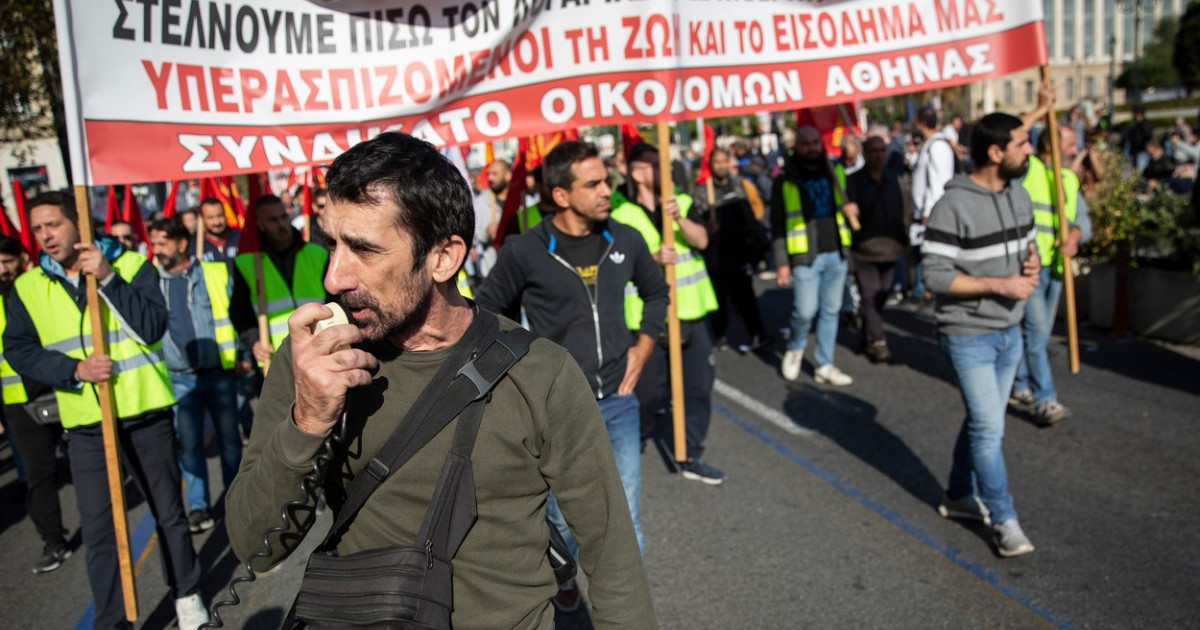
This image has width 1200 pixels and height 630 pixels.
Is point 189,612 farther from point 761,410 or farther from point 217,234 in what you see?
point 761,410

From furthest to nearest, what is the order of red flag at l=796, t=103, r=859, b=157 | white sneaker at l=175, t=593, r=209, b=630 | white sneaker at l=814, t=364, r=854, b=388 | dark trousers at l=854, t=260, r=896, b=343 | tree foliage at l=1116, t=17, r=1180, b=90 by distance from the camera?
tree foliage at l=1116, t=17, r=1180, b=90 < dark trousers at l=854, t=260, r=896, b=343 < red flag at l=796, t=103, r=859, b=157 < white sneaker at l=814, t=364, r=854, b=388 < white sneaker at l=175, t=593, r=209, b=630

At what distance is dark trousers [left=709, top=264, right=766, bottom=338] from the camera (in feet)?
30.7

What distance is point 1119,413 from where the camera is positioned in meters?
6.37

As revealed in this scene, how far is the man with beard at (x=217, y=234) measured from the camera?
7445mm

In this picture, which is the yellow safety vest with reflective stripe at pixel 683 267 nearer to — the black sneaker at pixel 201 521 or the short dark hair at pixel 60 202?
the short dark hair at pixel 60 202

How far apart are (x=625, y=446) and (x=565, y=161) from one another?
128cm

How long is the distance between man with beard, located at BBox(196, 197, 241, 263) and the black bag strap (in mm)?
5323

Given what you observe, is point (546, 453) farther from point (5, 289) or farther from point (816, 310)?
point (816, 310)

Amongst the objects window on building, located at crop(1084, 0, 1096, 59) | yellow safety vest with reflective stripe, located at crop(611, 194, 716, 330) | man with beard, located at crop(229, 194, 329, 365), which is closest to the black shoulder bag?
yellow safety vest with reflective stripe, located at crop(611, 194, 716, 330)

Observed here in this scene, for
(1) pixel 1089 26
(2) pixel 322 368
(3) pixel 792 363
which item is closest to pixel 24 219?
(3) pixel 792 363

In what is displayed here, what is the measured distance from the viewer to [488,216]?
9.50 metres

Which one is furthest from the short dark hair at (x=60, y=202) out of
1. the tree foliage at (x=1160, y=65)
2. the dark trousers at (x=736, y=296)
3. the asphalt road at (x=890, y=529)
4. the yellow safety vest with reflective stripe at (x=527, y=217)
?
the tree foliage at (x=1160, y=65)

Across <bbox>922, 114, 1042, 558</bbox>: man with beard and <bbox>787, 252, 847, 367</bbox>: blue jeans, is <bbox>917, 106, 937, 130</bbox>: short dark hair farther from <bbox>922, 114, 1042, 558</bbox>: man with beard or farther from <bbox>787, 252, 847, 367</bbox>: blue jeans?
<bbox>922, 114, 1042, 558</bbox>: man with beard

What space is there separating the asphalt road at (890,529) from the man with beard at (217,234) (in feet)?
7.27
